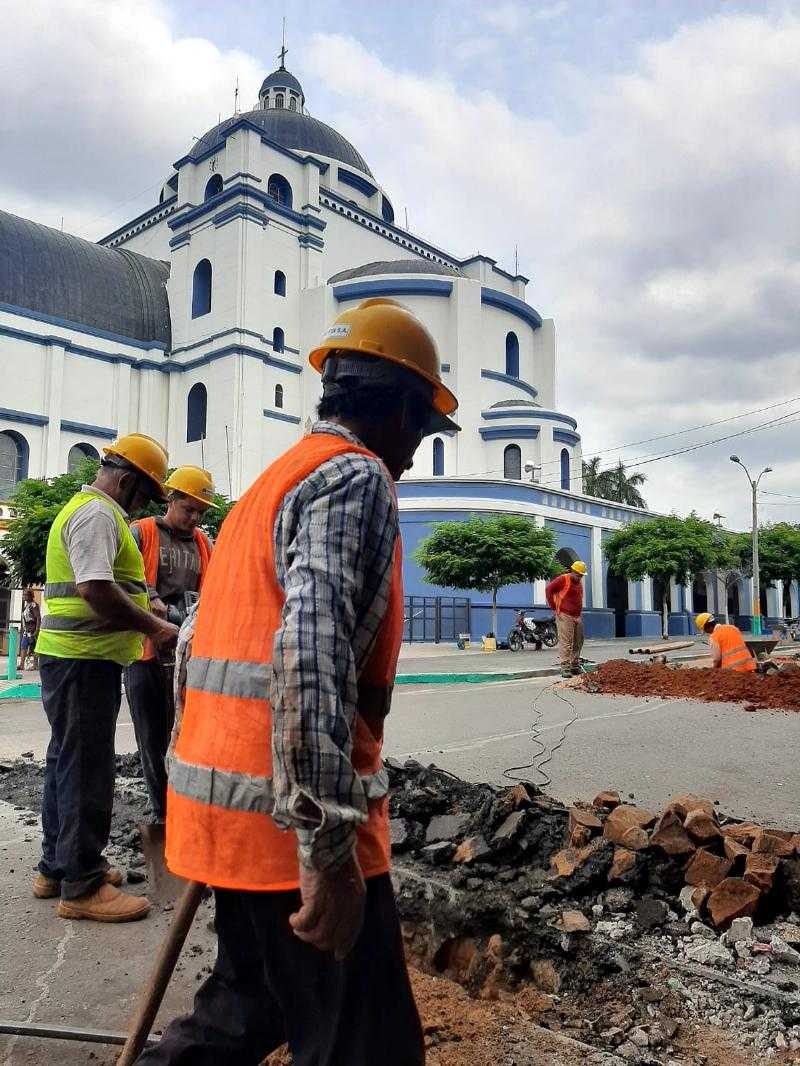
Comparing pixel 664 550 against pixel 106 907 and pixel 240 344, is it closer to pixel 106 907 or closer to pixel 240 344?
pixel 240 344

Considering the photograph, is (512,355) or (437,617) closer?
(437,617)

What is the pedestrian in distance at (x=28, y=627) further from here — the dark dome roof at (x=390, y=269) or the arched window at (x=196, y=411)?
the dark dome roof at (x=390, y=269)

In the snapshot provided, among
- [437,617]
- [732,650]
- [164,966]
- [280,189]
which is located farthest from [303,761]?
[280,189]

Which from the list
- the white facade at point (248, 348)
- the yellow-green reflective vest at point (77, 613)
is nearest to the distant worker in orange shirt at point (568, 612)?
the yellow-green reflective vest at point (77, 613)

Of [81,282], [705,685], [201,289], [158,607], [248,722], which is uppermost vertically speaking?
[201,289]

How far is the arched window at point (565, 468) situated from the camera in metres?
39.9

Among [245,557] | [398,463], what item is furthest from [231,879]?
[398,463]

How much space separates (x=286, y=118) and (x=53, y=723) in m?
50.7

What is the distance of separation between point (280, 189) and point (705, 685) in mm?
37521

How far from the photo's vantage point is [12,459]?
34906mm

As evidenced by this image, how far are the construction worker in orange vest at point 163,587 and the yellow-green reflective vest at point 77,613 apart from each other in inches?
16.1

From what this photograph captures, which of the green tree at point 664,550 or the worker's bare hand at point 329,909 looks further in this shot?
the green tree at point 664,550

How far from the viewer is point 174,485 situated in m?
4.02

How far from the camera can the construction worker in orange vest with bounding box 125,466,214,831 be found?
3762 millimetres
